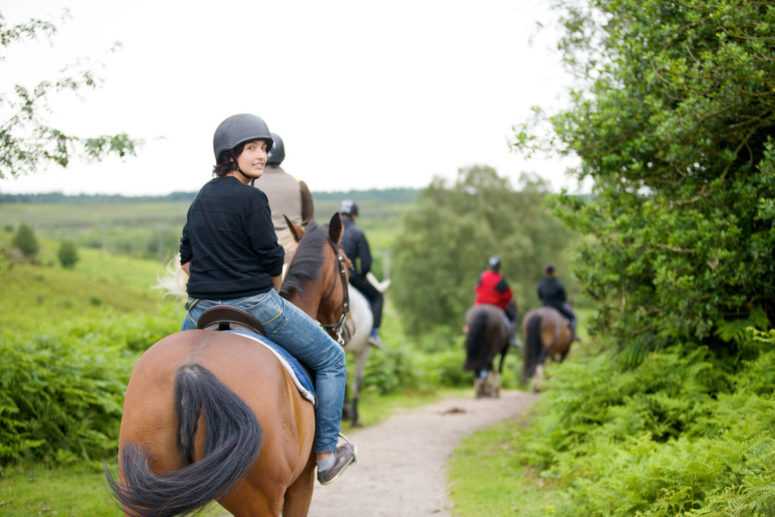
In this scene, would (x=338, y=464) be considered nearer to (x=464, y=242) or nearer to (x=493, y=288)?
(x=493, y=288)

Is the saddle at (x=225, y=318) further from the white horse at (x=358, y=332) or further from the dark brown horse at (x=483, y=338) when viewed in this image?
the dark brown horse at (x=483, y=338)

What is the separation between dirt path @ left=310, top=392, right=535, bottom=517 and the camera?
27.8 ft

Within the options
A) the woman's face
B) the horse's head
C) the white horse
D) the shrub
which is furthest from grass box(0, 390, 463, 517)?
the white horse

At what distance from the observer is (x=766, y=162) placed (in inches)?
292

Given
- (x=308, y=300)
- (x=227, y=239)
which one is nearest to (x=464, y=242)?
(x=308, y=300)

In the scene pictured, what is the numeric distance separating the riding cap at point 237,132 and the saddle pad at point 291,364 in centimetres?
122

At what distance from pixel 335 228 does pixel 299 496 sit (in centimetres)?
228

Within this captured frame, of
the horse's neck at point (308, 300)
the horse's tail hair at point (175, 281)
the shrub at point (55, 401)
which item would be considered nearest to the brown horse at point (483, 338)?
the shrub at point (55, 401)

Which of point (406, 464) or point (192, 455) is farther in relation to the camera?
point (406, 464)

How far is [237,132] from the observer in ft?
17.5

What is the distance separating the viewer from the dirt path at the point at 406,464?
8469mm

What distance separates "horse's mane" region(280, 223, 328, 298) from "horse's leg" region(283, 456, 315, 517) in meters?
1.40

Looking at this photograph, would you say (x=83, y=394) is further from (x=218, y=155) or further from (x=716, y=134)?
(x=716, y=134)

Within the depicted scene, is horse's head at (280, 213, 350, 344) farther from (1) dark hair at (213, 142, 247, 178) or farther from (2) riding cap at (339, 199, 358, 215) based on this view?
(2) riding cap at (339, 199, 358, 215)
